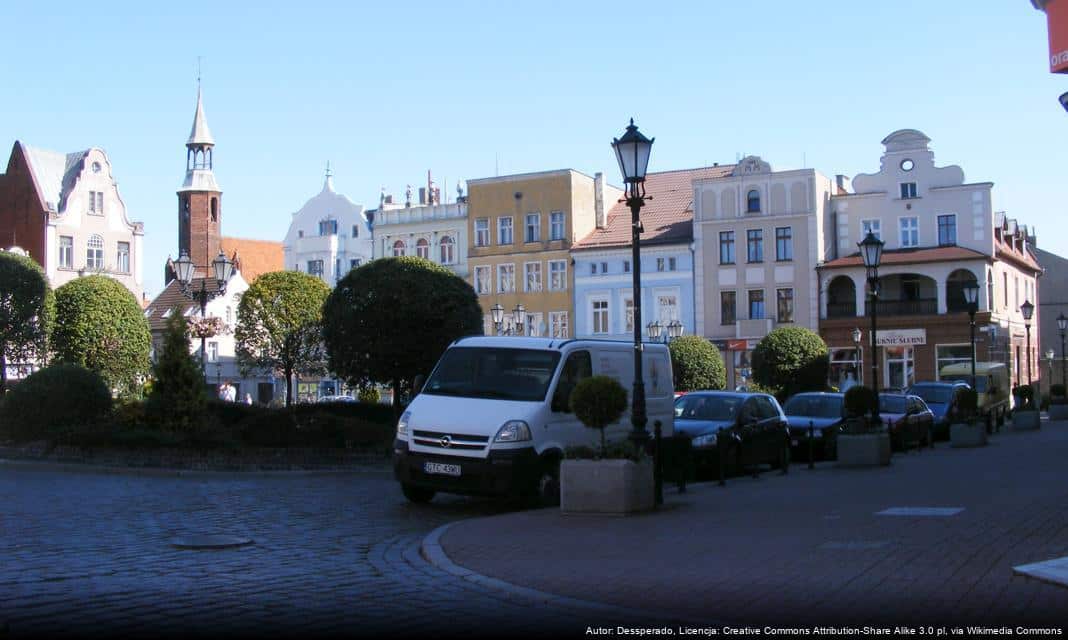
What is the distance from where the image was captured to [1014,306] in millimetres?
65125

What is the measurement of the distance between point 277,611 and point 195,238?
85196 mm

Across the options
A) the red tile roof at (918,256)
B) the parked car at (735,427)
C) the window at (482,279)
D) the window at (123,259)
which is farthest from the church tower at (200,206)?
the parked car at (735,427)

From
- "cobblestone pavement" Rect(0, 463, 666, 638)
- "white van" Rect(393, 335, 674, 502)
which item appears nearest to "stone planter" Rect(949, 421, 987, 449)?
"white van" Rect(393, 335, 674, 502)

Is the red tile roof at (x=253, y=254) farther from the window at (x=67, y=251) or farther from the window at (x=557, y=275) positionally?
the window at (x=557, y=275)

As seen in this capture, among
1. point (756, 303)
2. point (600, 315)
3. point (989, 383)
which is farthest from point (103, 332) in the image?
point (989, 383)

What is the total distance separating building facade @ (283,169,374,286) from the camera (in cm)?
7612

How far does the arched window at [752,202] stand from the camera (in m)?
62.6

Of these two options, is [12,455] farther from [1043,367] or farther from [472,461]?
[1043,367]

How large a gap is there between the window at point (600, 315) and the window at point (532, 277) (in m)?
3.77

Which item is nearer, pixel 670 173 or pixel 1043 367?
pixel 670 173

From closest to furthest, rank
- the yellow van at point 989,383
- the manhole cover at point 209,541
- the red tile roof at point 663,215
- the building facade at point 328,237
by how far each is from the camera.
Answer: the manhole cover at point 209,541 < the yellow van at point 989,383 < the red tile roof at point 663,215 < the building facade at point 328,237

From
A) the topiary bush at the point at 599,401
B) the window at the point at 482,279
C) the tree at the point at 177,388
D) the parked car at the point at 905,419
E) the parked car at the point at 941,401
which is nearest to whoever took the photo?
the topiary bush at the point at 599,401

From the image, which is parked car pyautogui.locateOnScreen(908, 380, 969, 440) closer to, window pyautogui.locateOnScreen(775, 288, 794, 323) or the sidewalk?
the sidewalk

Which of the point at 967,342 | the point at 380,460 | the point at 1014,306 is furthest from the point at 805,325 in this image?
the point at 380,460
